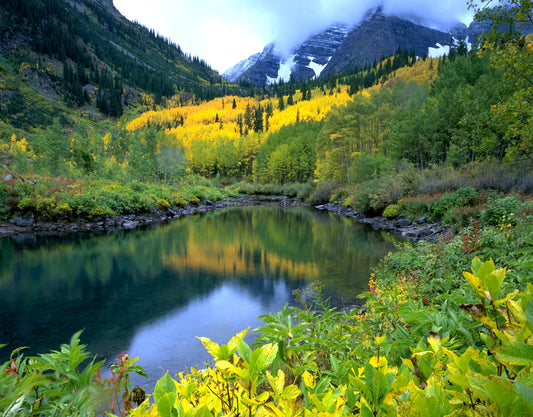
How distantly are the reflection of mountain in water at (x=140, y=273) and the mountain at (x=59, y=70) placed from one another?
78.3m

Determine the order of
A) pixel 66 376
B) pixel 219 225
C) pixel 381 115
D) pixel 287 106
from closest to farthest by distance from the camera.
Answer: pixel 66 376 → pixel 219 225 → pixel 381 115 → pixel 287 106

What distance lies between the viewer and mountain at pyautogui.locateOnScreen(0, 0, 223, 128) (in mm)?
82125

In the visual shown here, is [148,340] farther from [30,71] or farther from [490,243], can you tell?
[30,71]

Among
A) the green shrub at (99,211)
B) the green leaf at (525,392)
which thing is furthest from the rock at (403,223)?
the green shrub at (99,211)

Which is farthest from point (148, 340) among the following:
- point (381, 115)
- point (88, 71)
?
point (88, 71)

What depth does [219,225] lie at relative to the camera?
21.7 meters

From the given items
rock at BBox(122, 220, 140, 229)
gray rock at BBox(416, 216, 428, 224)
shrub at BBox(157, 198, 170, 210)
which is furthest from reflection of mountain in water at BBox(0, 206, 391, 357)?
shrub at BBox(157, 198, 170, 210)

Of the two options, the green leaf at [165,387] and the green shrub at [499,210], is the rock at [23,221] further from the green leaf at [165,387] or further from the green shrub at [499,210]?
the green shrub at [499,210]

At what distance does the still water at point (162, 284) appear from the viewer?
6645mm

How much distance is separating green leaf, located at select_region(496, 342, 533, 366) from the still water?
583 cm

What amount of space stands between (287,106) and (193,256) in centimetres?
11505

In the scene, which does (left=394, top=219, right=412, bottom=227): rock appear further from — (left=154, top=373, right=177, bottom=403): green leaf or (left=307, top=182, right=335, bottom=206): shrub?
(left=154, top=373, right=177, bottom=403): green leaf

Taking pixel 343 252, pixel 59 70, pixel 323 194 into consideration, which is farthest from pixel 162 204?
pixel 59 70

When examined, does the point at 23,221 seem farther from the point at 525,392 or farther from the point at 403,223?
the point at 403,223
